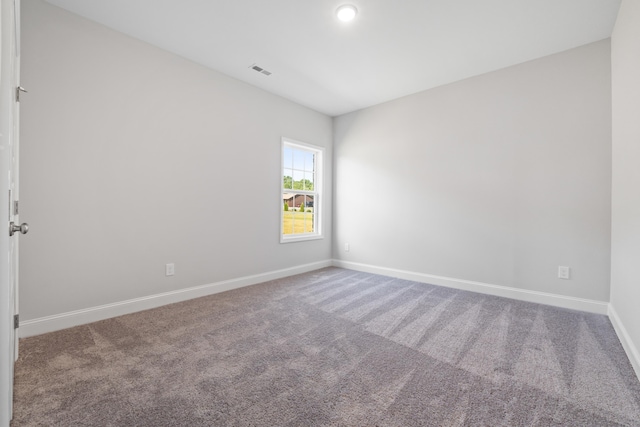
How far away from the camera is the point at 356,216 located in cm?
462

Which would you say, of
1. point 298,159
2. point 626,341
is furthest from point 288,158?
point 626,341

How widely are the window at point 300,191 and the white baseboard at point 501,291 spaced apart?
1.13 meters

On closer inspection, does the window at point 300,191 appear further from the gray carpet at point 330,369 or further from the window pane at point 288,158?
the gray carpet at point 330,369

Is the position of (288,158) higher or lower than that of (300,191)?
higher

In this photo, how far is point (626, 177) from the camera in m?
2.09

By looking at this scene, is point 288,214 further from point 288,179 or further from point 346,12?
point 346,12

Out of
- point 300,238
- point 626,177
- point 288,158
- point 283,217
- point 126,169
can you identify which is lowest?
point 300,238

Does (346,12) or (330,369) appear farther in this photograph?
(346,12)

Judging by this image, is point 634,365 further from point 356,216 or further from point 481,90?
point 356,216

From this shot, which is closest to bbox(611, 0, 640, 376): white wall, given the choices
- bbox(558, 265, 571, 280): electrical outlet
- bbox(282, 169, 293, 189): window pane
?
bbox(558, 265, 571, 280): electrical outlet

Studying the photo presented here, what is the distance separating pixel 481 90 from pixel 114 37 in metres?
3.96

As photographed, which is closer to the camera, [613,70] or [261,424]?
[261,424]

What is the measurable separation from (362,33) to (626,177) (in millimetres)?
2435

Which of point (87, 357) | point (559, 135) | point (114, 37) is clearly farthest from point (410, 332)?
point (114, 37)
